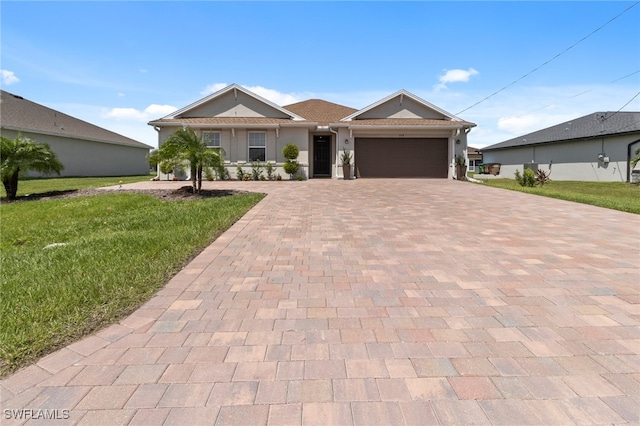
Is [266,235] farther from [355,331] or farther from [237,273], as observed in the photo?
[355,331]

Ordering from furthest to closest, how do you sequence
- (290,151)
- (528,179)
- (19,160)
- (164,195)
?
(290,151)
(528,179)
(164,195)
(19,160)

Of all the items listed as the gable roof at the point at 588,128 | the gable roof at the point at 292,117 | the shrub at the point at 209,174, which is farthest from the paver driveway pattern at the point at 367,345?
the gable roof at the point at 588,128

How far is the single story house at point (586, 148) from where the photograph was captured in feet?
75.4

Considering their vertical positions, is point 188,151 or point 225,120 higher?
point 225,120

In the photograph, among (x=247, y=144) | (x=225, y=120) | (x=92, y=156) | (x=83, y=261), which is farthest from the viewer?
(x=92, y=156)

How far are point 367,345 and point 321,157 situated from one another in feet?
67.4

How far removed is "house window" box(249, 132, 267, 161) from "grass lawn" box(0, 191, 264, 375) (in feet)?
35.3

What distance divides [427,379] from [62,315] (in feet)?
10.4

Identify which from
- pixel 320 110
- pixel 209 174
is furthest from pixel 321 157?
pixel 209 174

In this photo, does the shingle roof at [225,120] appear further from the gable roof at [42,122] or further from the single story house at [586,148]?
the single story house at [586,148]

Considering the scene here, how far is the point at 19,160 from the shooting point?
37.8 ft

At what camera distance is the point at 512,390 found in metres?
2.18

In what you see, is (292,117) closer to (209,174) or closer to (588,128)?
(209,174)

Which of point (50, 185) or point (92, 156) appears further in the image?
point (92, 156)
